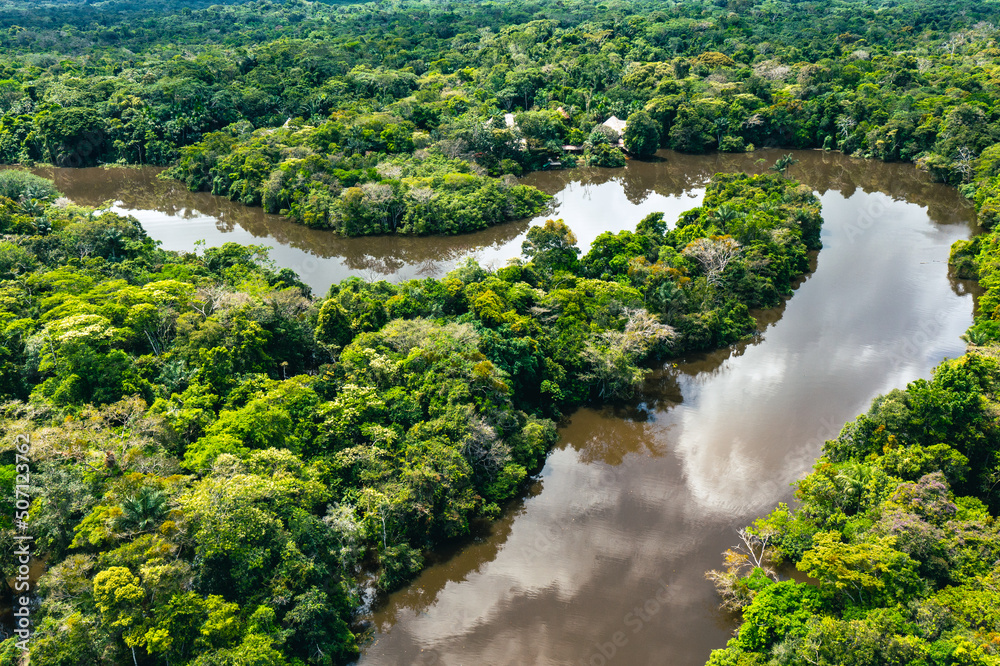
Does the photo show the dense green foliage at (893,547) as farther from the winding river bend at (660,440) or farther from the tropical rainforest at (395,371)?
the winding river bend at (660,440)

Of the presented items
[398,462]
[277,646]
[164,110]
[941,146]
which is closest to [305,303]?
[398,462]

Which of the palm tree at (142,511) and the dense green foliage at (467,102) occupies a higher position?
the dense green foliage at (467,102)

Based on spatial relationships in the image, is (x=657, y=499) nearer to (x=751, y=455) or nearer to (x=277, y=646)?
(x=751, y=455)

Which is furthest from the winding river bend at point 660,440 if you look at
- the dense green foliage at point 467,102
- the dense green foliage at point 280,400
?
the dense green foliage at point 467,102

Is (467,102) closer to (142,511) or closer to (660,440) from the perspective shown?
(660,440)

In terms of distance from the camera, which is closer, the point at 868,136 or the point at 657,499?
the point at 657,499

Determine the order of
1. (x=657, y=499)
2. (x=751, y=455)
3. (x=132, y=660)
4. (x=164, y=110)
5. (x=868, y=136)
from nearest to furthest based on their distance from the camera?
(x=132, y=660), (x=657, y=499), (x=751, y=455), (x=868, y=136), (x=164, y=110)

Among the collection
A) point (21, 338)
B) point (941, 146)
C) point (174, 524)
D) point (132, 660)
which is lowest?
point (132, 660)
